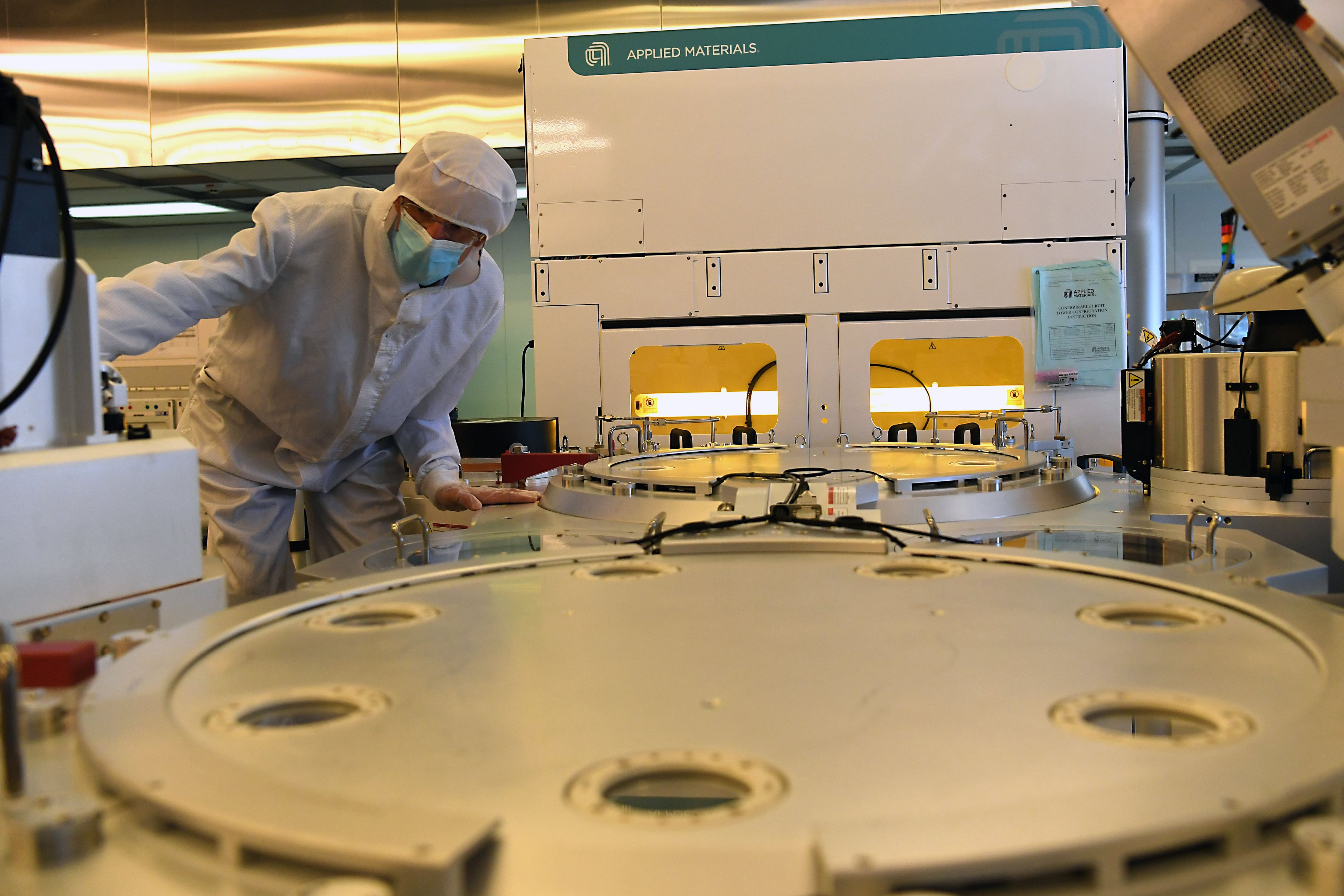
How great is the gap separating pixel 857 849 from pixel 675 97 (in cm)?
283

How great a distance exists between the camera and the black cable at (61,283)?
36.5 inches

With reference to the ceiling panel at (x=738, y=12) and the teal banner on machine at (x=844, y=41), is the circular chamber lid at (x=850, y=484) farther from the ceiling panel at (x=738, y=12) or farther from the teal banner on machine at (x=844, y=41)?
the ceiling panel at (x=738, y=12)

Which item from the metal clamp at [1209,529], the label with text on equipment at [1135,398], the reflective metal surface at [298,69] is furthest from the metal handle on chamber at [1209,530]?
the reflective metal surface at [298,69]

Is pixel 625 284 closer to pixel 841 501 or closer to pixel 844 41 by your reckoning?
pixel 844 41

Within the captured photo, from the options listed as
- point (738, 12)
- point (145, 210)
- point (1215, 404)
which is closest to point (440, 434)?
point (1215, 404)

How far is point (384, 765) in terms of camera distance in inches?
26.0

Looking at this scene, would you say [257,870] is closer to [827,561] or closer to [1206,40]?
[827,561]

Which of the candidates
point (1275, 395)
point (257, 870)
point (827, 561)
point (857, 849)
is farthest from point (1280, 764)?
point (1275, 395)

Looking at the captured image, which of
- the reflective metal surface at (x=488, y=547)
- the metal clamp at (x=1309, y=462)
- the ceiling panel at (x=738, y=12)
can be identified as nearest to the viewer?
the reflective metal surface at (x=488, y=547)

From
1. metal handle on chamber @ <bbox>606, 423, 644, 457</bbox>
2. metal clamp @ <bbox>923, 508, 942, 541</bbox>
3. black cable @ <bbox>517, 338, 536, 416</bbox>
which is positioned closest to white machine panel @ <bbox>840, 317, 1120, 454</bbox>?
metal handle on chamber @ <bbox>606, 423, 644, 457</bbox>

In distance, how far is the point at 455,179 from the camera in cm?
192

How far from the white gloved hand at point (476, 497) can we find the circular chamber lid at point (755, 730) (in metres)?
0.83

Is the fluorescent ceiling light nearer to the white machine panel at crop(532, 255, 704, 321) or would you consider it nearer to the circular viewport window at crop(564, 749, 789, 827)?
the white machine panel at crop(532, 255, 704, 321)

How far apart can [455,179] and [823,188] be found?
4.65 ft
